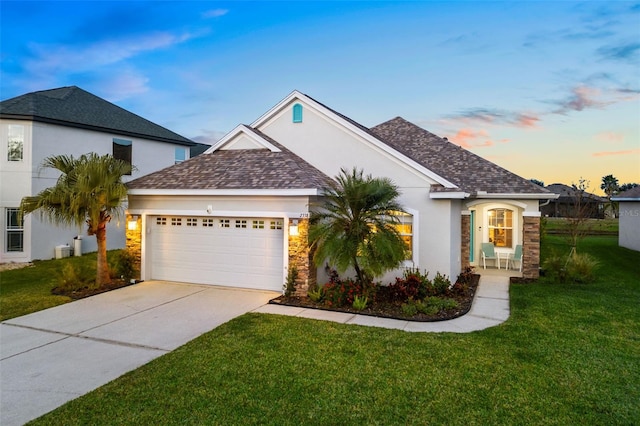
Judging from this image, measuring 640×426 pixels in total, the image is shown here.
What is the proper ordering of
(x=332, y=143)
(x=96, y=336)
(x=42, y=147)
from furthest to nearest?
(x=42, y=147), (x=332, y=143), (x=96, y=336)

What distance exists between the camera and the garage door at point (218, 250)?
421 inches

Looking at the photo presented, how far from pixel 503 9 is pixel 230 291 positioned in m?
12.3

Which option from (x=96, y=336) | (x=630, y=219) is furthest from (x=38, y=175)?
(x=630, y=219)

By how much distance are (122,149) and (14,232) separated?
5981mm

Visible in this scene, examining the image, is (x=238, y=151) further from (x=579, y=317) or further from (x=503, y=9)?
(x=579, y=317)

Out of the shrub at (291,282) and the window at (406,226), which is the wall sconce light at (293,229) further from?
the window at (406,226)

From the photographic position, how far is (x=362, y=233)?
8.98 m

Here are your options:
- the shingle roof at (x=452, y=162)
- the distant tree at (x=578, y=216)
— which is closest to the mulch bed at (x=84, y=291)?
the shingle roof at (x=452, y=162)

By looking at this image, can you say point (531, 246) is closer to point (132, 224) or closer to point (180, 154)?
point (132, 224)

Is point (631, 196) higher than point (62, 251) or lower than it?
higher

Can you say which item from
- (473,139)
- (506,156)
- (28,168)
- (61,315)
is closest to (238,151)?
(61,315)

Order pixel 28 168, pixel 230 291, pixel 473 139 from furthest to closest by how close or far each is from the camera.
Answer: pixel 473 139 < pixel 28 168 < pixel 230 291

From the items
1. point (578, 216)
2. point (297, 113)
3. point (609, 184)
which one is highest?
point (609, 184)

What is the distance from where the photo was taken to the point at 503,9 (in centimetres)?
1220
